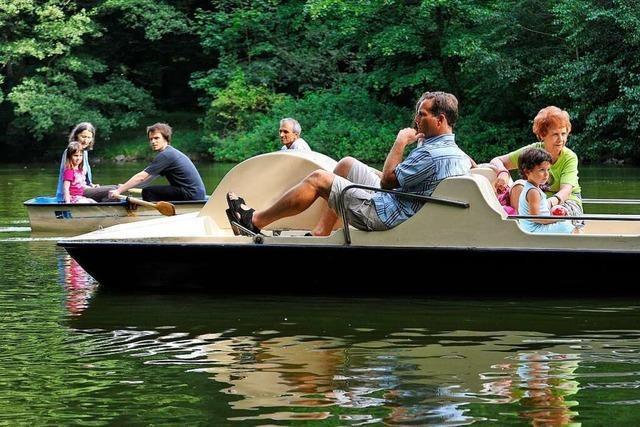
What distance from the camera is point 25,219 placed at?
15.1 metres

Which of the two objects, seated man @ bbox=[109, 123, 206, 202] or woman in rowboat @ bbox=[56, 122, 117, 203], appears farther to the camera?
woman in rowboat @ bbox=[56, 122, 117, 203]

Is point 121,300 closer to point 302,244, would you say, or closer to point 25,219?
point 302,244

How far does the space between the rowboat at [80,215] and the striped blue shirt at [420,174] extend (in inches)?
201

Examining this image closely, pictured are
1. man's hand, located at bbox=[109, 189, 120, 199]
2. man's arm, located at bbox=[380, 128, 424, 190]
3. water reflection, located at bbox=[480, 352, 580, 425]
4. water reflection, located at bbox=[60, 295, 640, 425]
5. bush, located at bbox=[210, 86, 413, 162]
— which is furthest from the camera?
bush, located at bbox=[210, 86, 413, 162]

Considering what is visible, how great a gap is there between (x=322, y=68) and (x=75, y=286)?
28190mm

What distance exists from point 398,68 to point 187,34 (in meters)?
8.81

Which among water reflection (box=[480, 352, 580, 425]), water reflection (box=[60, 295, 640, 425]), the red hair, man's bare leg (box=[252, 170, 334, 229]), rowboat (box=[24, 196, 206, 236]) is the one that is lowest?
water reflection (box=[480, 352, 580, 425])

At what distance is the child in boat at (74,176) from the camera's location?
13.3 m

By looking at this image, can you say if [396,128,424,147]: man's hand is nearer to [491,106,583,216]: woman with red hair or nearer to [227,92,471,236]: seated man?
[227,92,471,236]: seated man

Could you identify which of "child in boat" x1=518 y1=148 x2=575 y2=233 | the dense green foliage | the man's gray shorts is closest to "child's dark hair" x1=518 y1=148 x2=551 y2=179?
"child in boat" x1=518 y1=148 x2=575 y2=233

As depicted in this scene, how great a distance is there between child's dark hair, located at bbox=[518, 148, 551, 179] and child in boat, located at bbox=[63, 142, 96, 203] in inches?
249

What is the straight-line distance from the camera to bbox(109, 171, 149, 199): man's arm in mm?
12484

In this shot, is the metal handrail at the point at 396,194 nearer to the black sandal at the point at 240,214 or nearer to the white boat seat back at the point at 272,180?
the black sandal at the point at 240,214

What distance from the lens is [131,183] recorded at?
41.7ft
